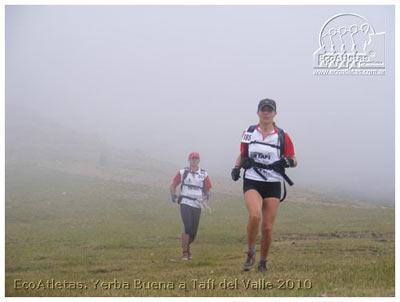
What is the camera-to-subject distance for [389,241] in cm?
1488

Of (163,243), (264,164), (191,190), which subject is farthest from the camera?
(163,243)

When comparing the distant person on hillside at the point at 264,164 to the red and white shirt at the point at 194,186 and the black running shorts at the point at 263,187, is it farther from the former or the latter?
the red and white shirt at the point at 194,186

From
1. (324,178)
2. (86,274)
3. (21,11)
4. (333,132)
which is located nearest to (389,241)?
(86,274)

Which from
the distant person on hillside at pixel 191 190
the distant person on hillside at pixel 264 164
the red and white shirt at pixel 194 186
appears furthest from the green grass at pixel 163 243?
the red and white shirt at pixel 194 186

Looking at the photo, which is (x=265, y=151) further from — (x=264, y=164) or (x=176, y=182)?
(x=176, y=182)

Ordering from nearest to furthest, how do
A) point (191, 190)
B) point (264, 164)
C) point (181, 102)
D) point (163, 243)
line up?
point (264, 164)
point (191, 190)
point (163, 243)
point (181, 102)

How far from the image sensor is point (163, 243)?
15.3 meters

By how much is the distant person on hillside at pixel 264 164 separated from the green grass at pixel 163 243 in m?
0.81

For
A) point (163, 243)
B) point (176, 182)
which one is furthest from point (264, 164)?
point (163, 243)

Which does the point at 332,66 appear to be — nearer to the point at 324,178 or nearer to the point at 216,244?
the point at 216,244

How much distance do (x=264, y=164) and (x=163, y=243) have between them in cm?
753

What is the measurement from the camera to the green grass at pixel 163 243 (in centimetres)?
820

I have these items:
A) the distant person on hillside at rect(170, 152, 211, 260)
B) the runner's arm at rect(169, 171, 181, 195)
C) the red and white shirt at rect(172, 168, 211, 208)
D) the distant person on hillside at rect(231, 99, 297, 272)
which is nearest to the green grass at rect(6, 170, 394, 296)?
the distant person on hillside at rect(231, 99, 297, 272)
